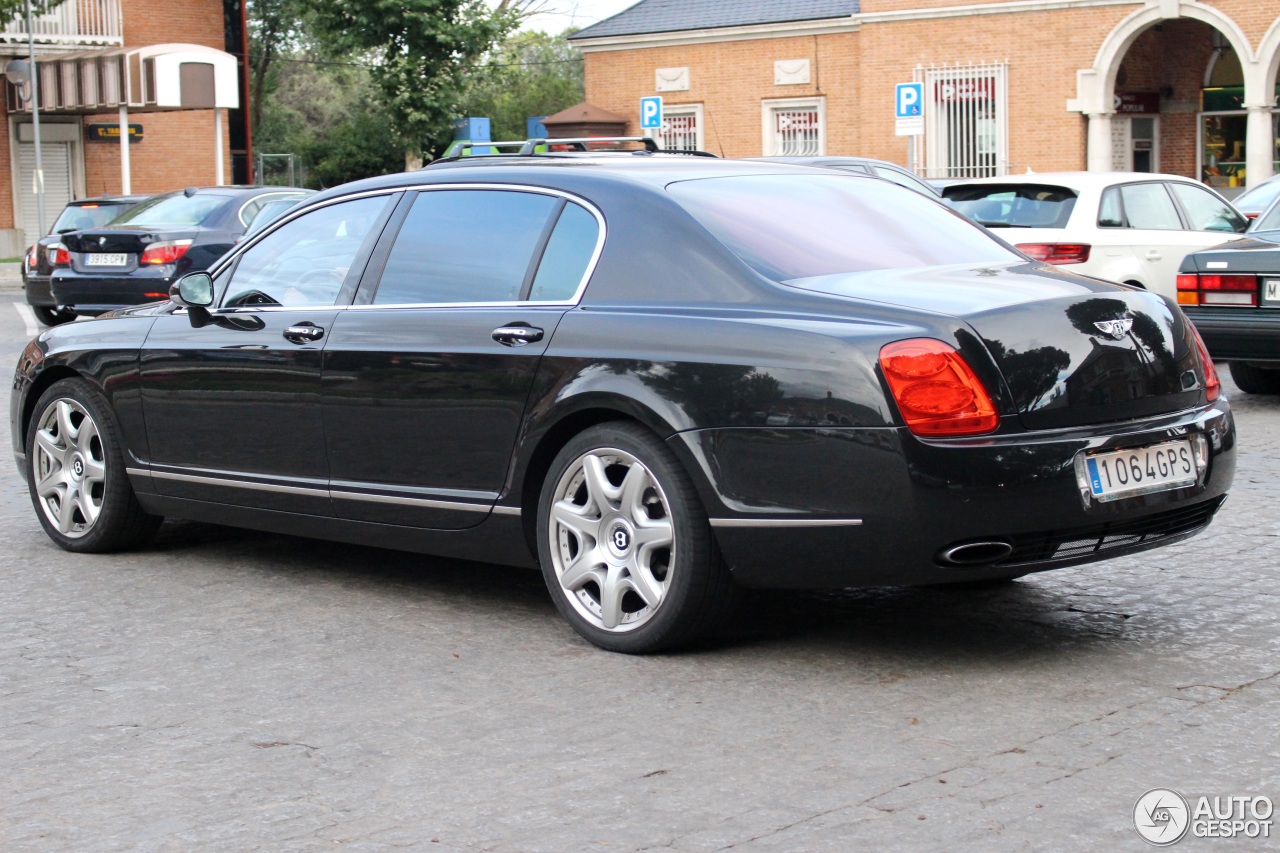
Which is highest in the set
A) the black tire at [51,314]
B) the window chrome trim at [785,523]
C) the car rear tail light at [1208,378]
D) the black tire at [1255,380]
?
the car rear tail light at [1208,378]

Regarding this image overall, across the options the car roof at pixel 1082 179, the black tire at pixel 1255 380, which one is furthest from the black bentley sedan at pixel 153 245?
the black tire at pixel 1255 380

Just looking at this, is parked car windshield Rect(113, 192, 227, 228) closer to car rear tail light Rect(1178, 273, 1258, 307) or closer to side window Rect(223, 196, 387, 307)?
car rear tail light Rect(1178, 273, 1258, 307)

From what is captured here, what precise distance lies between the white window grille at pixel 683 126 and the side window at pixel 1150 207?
89.1 ft

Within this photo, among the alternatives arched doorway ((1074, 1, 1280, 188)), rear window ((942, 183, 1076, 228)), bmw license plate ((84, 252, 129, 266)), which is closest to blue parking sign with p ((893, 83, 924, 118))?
rear window ((942, 183, 1076, 228))

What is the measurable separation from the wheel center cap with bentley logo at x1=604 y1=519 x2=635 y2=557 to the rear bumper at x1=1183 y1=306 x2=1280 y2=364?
648 centimetres

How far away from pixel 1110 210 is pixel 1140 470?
379 inches

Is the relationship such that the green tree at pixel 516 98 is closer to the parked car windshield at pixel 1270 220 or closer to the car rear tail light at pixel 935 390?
the parked car windshield at pixel 1270 220

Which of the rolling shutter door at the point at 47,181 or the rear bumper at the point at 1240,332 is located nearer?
the rear bumper at the point at 1240,332

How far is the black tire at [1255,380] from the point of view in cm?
1222

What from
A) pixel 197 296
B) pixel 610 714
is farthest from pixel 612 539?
pixel 197 296

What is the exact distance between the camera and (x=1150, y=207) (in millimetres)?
14359

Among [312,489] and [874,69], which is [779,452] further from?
[874,69]

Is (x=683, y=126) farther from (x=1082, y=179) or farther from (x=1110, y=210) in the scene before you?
(x=1110, y=210)

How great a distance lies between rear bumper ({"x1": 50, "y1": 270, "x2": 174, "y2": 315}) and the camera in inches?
660
